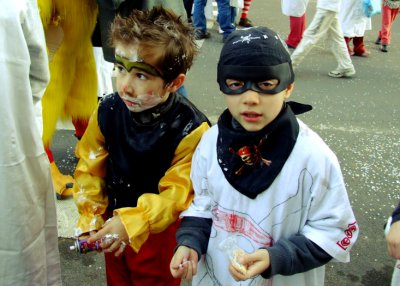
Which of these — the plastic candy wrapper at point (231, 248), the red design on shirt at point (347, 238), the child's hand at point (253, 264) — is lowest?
the plastic candy wrapper at point (231, 248)

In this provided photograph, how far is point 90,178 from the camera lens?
188cm

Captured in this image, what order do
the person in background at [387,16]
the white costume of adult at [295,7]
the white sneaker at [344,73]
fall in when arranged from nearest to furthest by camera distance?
the white sneaker at [344,73] → the white costume of adult at [295,7] → the person in background at [387,16]

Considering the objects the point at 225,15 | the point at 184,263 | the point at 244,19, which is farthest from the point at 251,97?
the point at 244,19

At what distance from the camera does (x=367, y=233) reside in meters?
2.97

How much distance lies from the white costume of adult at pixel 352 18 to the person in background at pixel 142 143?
501cm

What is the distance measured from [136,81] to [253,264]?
73cm

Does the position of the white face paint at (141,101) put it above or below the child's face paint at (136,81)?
below

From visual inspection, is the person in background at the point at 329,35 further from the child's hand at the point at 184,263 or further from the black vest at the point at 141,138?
the child's hand at the point at 184,263

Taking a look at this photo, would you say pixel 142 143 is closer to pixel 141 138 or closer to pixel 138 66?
pixel 141 138

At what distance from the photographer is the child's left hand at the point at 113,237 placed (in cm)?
165

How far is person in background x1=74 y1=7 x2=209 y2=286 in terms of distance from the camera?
164 centimetres

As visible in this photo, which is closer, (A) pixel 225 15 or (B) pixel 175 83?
(B) pixel 175 83

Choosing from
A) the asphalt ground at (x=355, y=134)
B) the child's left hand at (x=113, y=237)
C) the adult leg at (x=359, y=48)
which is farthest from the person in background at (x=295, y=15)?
the child's left hand at (x=113, y=237)

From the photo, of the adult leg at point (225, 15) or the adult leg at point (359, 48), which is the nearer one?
the adult leg at point (359, 48)
